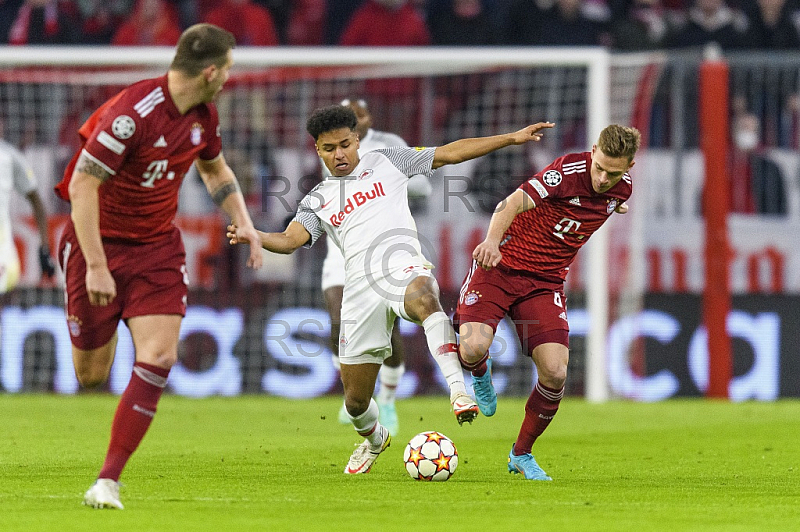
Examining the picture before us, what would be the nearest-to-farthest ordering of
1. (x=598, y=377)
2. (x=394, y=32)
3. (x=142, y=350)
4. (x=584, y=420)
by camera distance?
(x=142, y=350) → (x=584, y=420) → (x=598, y=377) → (x=394, y=32)

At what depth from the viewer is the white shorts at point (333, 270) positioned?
9648 millimetres

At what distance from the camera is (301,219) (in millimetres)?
7352

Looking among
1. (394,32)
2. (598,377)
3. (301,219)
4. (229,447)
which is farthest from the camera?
(394,32)

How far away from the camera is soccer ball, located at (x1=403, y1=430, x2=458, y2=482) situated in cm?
708

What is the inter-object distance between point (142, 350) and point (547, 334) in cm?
248

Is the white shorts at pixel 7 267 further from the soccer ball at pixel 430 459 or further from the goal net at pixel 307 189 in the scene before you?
the soccer ball at pixel 430 459

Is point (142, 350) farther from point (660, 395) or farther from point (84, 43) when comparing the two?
point (84, 43)

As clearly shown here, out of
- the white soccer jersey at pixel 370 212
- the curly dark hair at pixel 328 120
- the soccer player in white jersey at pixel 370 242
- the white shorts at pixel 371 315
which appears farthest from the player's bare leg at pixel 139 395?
the curly dark hair at pixel 328 120

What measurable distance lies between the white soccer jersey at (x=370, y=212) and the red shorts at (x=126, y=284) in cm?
124

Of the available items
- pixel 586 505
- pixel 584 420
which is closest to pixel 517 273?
pixel 586 505

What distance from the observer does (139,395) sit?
5.93 m

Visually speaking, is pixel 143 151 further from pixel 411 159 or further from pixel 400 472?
pixel 400 472

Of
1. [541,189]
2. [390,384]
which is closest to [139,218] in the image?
[541,189]

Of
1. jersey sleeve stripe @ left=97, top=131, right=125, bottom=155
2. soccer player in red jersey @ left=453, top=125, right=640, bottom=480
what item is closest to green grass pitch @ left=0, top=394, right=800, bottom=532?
soccer player in red jersey @ left=453, top=125, right=640, bottom=480
